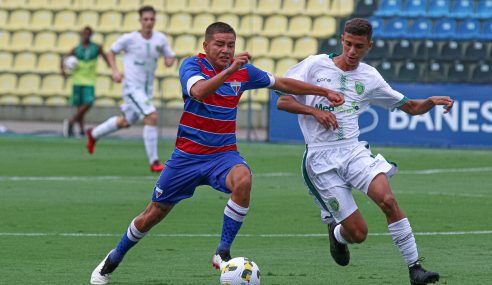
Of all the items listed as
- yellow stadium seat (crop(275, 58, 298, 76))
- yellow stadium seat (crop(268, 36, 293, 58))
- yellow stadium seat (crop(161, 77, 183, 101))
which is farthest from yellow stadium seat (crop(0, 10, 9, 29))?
yellow stadium seat (crop(275, 58, 298, 76))

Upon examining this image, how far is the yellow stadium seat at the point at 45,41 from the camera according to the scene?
93.3ft

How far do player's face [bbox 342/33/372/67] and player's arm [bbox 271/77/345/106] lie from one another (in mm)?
372

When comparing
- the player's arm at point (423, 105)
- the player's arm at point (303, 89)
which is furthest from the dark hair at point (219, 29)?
the player's arm at point (423, 105)

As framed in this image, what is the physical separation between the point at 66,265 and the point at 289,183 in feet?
24.0

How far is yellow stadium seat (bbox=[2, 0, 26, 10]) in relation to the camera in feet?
94.2

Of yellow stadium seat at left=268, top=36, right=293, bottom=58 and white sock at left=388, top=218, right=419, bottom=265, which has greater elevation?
white sock at left=388, top=218, right=419, bottom=265

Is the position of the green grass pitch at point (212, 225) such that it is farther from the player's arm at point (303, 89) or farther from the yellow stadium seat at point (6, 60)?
the yellow stadium seat at point (6, 60)

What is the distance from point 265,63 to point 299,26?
1.21m

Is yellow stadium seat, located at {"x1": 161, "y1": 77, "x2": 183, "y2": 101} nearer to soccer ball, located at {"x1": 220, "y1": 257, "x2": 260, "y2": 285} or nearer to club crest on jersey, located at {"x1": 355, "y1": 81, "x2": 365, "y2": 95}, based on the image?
club crest on jersey, located at {"x1": 355, "y1": 81, "x2": 365, "y2": 95}

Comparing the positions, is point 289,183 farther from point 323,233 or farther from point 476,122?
point 476,122

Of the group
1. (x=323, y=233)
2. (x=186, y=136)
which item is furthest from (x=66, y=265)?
(x=323, y=233)

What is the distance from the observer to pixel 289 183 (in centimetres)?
1628

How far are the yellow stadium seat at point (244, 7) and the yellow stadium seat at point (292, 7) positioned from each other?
668 millimetres

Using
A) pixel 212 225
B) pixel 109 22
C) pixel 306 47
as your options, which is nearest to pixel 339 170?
pixel 212 225
